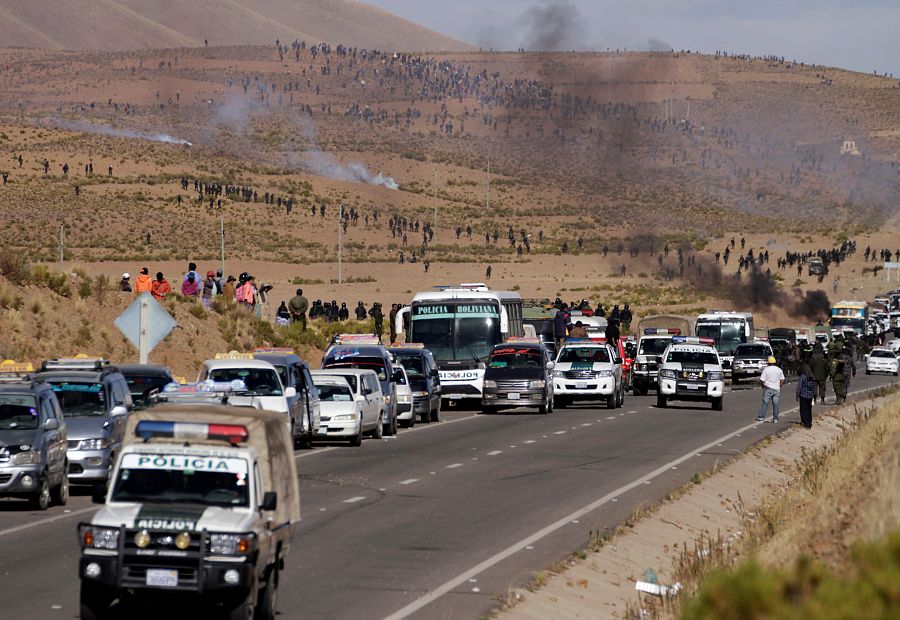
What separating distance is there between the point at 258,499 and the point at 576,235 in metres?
127

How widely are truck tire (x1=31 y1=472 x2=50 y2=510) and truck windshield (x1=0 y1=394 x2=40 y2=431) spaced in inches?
28.4

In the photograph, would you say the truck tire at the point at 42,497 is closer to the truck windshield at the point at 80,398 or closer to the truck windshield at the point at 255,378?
the truck windshield at the point at 80,398

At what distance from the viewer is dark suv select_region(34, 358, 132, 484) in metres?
22.9

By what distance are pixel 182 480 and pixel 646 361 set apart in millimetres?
42048

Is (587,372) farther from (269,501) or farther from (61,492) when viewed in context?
(269,501)

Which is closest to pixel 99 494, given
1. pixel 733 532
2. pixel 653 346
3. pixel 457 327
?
pixel 733 532

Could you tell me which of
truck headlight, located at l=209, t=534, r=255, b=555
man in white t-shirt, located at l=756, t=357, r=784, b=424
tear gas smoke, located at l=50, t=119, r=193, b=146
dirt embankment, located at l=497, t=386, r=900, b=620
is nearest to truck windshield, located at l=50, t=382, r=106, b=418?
dirt embankment, located at l=497, t=386, r=900, b=620

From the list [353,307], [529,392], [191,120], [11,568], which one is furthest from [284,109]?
[11,568]

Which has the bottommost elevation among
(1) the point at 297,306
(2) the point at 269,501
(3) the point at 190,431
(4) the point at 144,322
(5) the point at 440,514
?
(5) the point at 440,514

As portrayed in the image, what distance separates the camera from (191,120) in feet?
580

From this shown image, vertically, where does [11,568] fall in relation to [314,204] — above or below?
below

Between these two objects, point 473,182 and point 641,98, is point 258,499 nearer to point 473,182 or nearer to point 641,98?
point 473,182

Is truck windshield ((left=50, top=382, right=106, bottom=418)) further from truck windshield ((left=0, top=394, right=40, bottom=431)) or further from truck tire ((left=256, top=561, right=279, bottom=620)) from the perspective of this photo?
truck tire ((left=256, top=561, right=279, bottom=620))

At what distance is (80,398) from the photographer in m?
23.9
